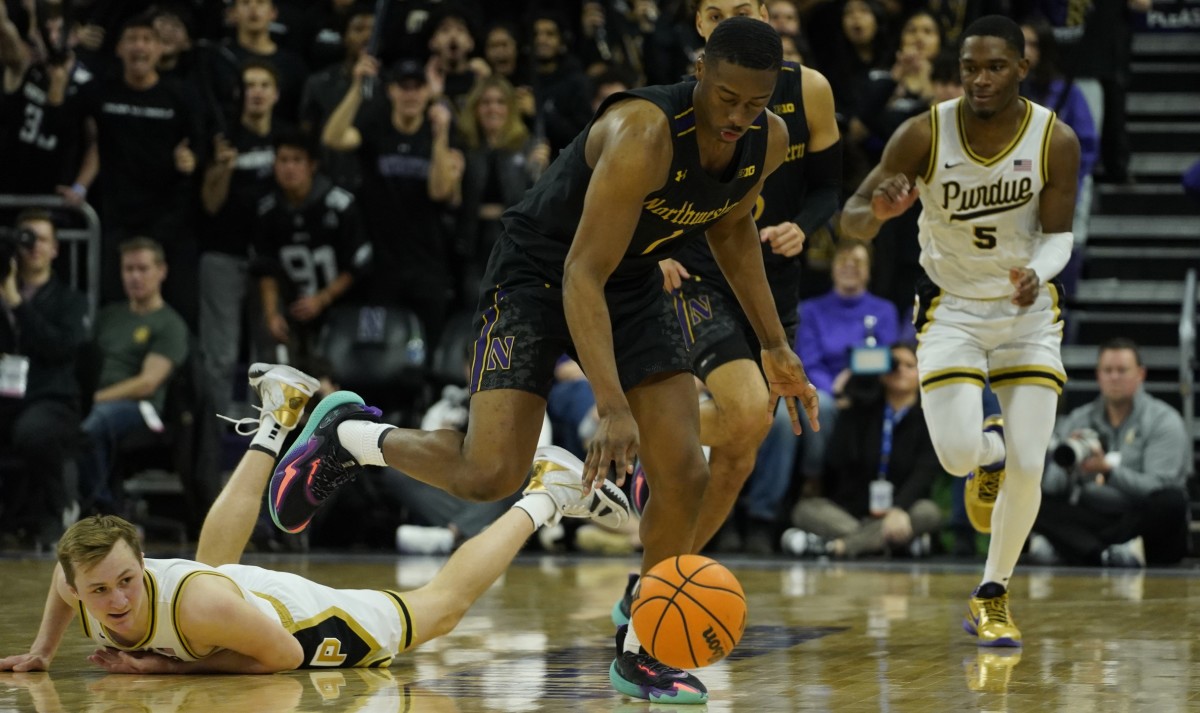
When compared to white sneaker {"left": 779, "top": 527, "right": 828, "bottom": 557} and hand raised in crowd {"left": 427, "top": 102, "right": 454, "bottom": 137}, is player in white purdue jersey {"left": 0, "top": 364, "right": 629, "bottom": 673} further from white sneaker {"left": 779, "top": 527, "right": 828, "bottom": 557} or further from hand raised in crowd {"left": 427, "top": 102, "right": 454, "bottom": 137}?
hand raised in crowd {"left": 427, "top": 102, "right": 454, "bottom": 137}

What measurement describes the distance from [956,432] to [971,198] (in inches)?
35.8

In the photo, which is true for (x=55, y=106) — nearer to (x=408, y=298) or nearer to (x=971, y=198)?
(x=408, y=298)

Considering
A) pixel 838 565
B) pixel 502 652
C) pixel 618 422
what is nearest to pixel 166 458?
pixel 838 565

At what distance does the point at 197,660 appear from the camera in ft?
18.6

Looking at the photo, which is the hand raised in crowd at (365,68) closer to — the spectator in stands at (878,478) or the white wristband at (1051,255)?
the spectator in stands at (878,478)

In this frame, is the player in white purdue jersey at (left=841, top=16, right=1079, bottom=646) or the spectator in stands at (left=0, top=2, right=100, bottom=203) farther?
the spectator in stands at (left=0, top=2, right=100, bottom=203)

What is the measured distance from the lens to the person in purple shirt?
37.0 ft

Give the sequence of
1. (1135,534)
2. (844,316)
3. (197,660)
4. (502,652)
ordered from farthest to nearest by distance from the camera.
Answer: (844,316)
(1135,534)
(502,652)
(197,660)

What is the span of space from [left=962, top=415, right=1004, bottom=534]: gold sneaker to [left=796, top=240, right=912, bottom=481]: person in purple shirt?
399 centimetres

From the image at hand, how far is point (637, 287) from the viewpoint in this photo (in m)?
5.63

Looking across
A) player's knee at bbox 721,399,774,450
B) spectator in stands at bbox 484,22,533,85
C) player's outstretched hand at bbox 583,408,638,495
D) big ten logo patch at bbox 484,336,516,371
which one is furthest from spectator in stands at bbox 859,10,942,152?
player's outstretched hand at bbox 583,408,638,495

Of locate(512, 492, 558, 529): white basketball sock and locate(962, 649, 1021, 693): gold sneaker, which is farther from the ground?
locate(512, 492, 558, 529): white basketball sock

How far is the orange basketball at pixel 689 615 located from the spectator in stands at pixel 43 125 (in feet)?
25.7

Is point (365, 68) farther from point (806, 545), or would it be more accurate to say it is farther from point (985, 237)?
point (985, 237)
